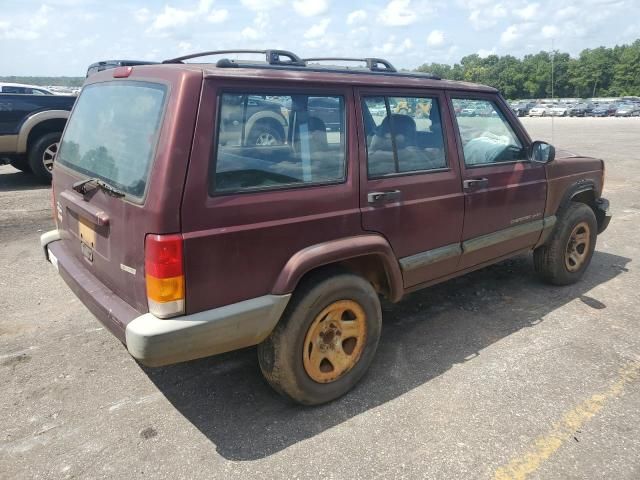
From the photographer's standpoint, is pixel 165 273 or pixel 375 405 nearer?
pixel 165 273

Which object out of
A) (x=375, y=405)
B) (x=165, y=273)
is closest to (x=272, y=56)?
(x=165, y=273)

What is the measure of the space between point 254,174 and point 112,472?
160 cm

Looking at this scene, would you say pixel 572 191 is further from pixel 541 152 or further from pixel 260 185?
pixel 260 185

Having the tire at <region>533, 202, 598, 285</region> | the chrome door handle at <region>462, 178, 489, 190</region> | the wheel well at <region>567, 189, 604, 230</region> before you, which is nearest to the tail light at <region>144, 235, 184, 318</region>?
the chrome door handle at <region>462, 178, 489, 190</region>

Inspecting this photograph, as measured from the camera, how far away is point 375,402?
9.74ft

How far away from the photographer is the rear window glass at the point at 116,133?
2438mm

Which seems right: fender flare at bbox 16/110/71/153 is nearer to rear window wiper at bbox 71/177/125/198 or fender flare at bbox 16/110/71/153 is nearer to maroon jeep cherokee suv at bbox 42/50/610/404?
maroon jeep cherokee suv at bbox 42/50/610/404

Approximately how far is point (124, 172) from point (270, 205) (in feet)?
2.54

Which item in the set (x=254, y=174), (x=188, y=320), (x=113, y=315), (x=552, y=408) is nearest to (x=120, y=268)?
(x=113, y=315)

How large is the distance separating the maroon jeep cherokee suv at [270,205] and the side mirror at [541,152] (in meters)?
0.48

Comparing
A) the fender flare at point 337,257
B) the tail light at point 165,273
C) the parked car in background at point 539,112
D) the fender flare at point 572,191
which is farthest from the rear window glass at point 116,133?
the parked car in background at point 539,112

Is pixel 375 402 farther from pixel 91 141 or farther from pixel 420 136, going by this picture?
pixel 91 141

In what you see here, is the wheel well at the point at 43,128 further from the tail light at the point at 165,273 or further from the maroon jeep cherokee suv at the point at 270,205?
the tail light at the point at 165,273

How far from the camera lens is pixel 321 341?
Answer: 2.90m
